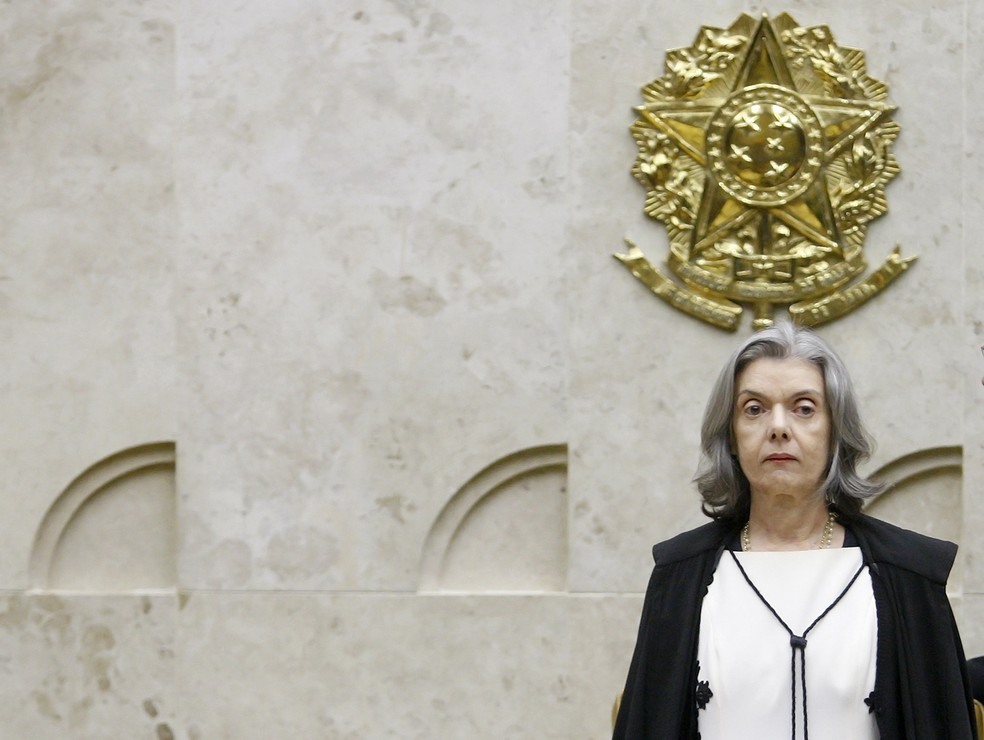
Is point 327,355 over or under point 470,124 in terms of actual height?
under

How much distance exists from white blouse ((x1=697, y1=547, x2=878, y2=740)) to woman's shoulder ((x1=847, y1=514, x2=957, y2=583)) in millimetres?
32

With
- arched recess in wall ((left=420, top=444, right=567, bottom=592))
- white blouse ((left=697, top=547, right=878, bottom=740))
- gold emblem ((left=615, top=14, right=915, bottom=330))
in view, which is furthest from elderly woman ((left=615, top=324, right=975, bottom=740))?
arched recess in wall ((left=420, top=444, right=567, bottom=592))

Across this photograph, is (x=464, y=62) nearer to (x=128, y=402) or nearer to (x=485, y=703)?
(x=128, y=402)

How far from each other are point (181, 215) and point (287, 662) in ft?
4.13

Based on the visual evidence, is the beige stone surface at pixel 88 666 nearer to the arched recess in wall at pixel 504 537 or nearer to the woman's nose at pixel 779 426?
the arched recess in wall at pixel 504 537

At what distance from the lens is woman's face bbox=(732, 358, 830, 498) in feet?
9.00

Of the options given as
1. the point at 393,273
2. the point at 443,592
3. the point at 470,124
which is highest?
the point at 470,124

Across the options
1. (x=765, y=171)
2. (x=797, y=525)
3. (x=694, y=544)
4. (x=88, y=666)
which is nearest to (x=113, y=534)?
(x=88, y=666)

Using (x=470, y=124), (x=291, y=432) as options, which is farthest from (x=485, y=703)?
(x=470, y=124)

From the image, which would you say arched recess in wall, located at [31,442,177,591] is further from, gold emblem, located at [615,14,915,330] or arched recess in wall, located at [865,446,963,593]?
arched recess in wall, located at [865,446,963,593]

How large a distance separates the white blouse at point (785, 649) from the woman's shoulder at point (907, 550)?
0.10ft

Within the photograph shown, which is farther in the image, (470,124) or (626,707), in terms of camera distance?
(470,124)

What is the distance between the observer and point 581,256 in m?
4.66

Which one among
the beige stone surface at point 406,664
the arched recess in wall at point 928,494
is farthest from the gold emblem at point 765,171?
the beige stone surface at point 406,664
